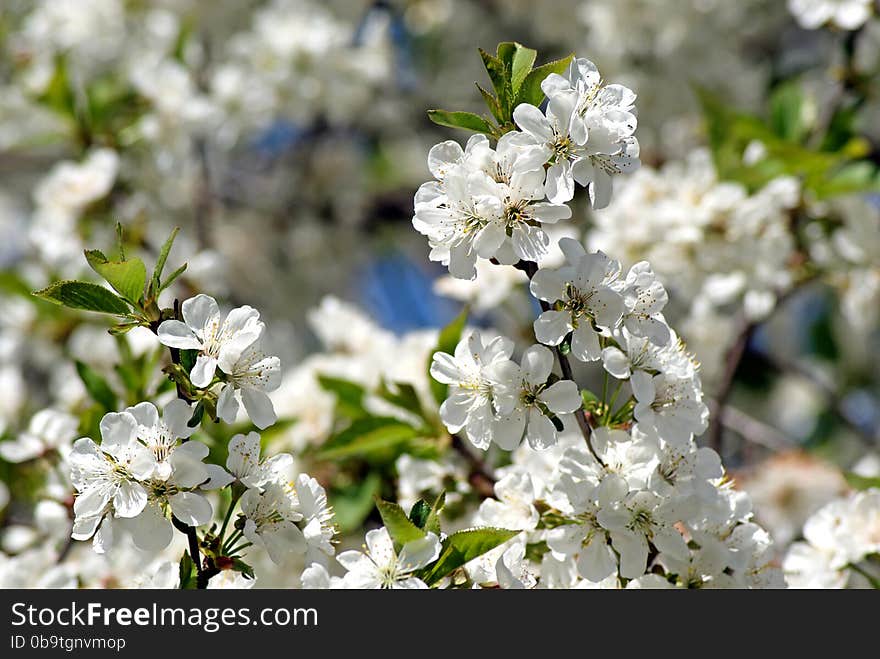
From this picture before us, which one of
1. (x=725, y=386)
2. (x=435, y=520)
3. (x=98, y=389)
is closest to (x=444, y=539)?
(x=435, y=520)

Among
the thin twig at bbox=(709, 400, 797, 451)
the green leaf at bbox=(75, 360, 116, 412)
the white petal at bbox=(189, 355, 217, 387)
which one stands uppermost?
the thin twig at bbox=(709, 400, 797, 451)

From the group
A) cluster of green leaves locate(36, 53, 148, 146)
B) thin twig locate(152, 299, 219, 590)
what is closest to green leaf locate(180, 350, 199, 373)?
thin twig locate(152, 299, 219, 590)

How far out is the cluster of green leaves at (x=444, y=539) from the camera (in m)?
1.28

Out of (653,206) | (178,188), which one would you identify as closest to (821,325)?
(653,206)

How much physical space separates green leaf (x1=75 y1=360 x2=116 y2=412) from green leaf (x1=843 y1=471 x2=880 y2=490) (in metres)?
1.26

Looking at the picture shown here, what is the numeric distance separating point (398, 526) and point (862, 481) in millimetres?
881

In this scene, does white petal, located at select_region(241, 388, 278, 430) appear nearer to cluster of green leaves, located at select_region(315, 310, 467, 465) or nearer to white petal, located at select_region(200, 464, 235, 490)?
white petal, located at select_region(200, 464, 235, 490)

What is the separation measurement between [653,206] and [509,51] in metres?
1.36

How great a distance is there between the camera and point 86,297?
50.2 inches

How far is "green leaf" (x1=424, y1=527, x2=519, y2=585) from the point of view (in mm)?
1286

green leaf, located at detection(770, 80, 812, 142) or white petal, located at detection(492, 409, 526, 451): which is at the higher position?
green leaf, located at detection(770, 80, 812, 142)

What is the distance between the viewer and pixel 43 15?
3725 mm

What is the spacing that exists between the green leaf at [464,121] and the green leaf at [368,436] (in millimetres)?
810
